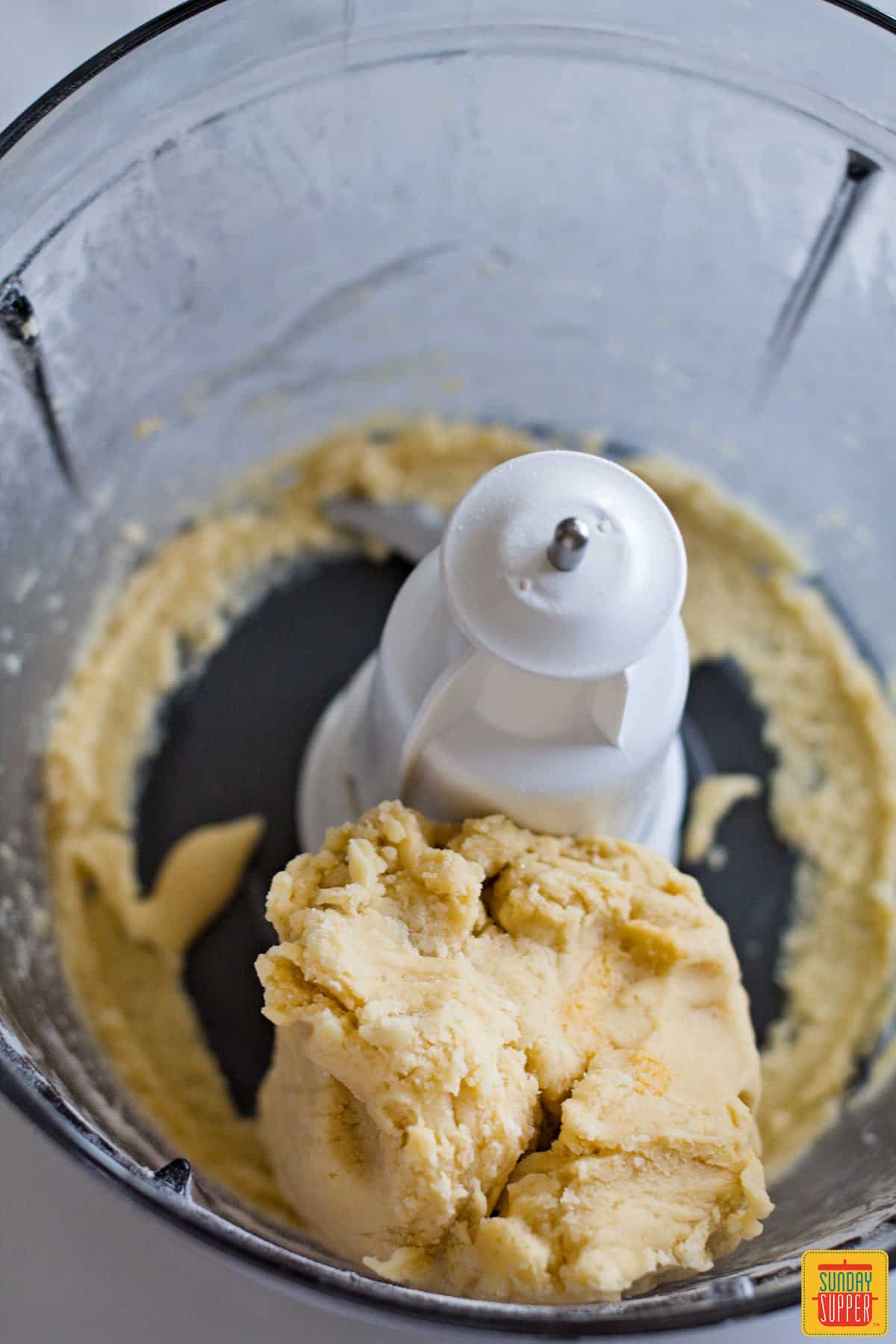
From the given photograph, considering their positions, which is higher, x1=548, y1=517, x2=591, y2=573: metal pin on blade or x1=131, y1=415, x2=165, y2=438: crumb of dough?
x1=131, y1=415, x2=165, y2=438: crumb of dough

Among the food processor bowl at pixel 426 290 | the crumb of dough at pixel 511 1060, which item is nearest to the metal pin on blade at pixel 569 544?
the crumb of dough at pixel 511 1060

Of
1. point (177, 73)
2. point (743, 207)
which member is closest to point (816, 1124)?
point (743, 207)

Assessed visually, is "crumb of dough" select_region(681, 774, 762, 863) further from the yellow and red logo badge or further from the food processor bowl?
the yellow and red logo badge

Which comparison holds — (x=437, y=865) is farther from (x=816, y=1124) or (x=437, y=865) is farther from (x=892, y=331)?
(x=892, y=331)

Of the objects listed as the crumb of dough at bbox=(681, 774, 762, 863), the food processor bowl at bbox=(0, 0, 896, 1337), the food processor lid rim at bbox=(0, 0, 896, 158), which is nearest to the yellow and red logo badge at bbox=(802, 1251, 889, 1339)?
the food processor bowl at bbox=(0, 0, 896, 1337)

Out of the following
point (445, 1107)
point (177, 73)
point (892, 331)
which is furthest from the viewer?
point (892, 331)

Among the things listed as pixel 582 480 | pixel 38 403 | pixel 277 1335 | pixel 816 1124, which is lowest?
pixel 277 1335

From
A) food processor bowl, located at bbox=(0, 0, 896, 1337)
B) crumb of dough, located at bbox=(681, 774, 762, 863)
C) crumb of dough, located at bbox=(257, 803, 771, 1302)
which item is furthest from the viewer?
crumb of dough, located at bbox=(681, 774, 762, 863)
